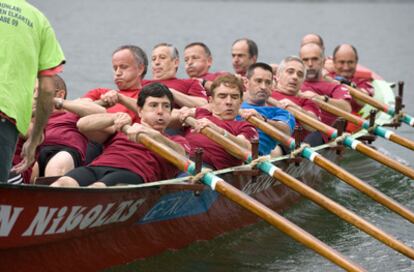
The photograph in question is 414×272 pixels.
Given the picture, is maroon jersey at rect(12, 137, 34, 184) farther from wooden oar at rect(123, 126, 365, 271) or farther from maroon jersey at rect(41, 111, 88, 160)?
wooden oar at rect(123, 126, 365, 271)

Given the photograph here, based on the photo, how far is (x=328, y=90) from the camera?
11273 mm

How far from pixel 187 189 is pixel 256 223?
6.83ft

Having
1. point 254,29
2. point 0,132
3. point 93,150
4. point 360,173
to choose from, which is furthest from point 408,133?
Result: point 254,29

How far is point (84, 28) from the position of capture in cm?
4009

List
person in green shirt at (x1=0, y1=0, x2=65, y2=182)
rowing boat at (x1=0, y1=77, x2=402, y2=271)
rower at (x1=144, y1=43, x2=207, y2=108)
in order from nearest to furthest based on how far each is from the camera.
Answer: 1. person in green shirt at (x1=0, y1=0, x2=65, y2=182)
2. rowing boat at (x1=0, y1=77, x2=402, y2=271)
3. rower at (x1=144, y1=43, x2=207, y2=108)

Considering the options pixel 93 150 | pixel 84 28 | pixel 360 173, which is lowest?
pixel 84 28

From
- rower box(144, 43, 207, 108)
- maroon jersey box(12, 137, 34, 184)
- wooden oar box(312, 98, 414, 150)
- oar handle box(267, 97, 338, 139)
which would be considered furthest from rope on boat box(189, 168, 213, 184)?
wooden oar box(312, 98, 414, 150)

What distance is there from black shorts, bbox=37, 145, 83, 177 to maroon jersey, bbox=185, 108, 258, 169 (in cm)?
111

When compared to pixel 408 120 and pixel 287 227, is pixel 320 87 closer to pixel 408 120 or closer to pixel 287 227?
pixel 408 120

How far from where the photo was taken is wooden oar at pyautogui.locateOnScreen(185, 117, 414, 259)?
7.28 m

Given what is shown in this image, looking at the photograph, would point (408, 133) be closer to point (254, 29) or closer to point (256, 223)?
point (256, 223)

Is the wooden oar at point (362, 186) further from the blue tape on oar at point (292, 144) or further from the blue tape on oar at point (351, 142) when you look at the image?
the blue tape on oar at point (351, 142)

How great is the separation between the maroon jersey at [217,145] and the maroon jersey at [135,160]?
2.28 feet

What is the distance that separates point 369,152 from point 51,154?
3300mm
